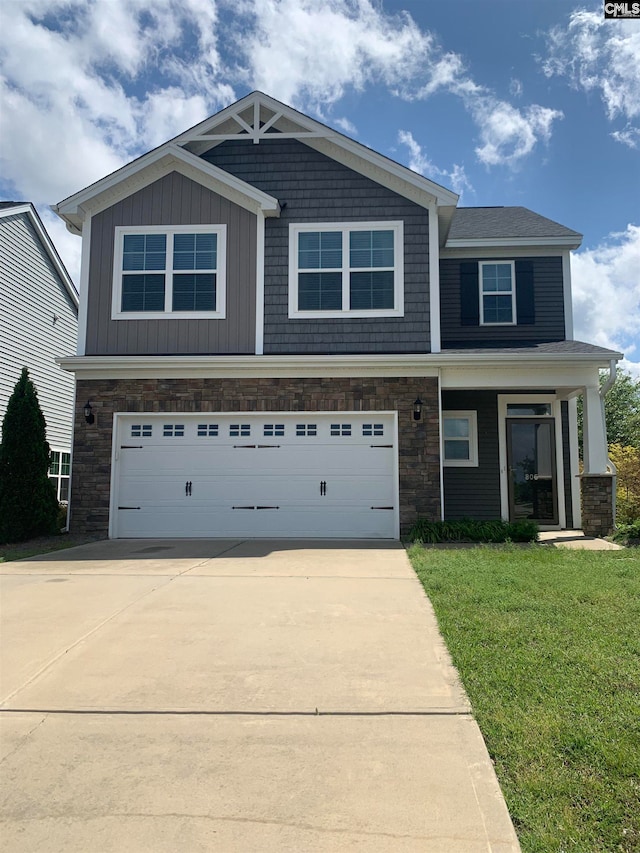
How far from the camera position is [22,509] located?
1073 centimetres

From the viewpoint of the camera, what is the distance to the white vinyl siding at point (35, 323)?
15.3 m

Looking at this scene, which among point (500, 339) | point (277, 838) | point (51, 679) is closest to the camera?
point (277, 838)

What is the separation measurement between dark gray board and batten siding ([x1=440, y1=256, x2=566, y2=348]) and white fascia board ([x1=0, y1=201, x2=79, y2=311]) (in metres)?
10.4

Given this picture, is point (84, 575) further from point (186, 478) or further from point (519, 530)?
point (519, 530)

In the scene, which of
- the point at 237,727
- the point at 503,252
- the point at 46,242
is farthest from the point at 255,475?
the point at 46,242

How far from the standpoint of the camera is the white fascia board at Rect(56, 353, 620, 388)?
10.8 metres

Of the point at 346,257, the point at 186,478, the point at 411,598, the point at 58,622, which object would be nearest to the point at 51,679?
the point at 58,622

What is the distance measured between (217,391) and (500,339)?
6001mm

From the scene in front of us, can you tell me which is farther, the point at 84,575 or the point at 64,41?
the point at 64,41

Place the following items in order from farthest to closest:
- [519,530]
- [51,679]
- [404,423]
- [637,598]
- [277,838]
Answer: [404,423]
[519,530]
[637,598]
[51,679]
[277,838]

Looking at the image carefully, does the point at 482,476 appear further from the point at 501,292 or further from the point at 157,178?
the point at 157,178

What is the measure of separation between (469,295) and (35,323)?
1116 cm

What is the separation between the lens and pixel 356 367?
10.9 meters

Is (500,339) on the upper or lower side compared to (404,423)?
upper
